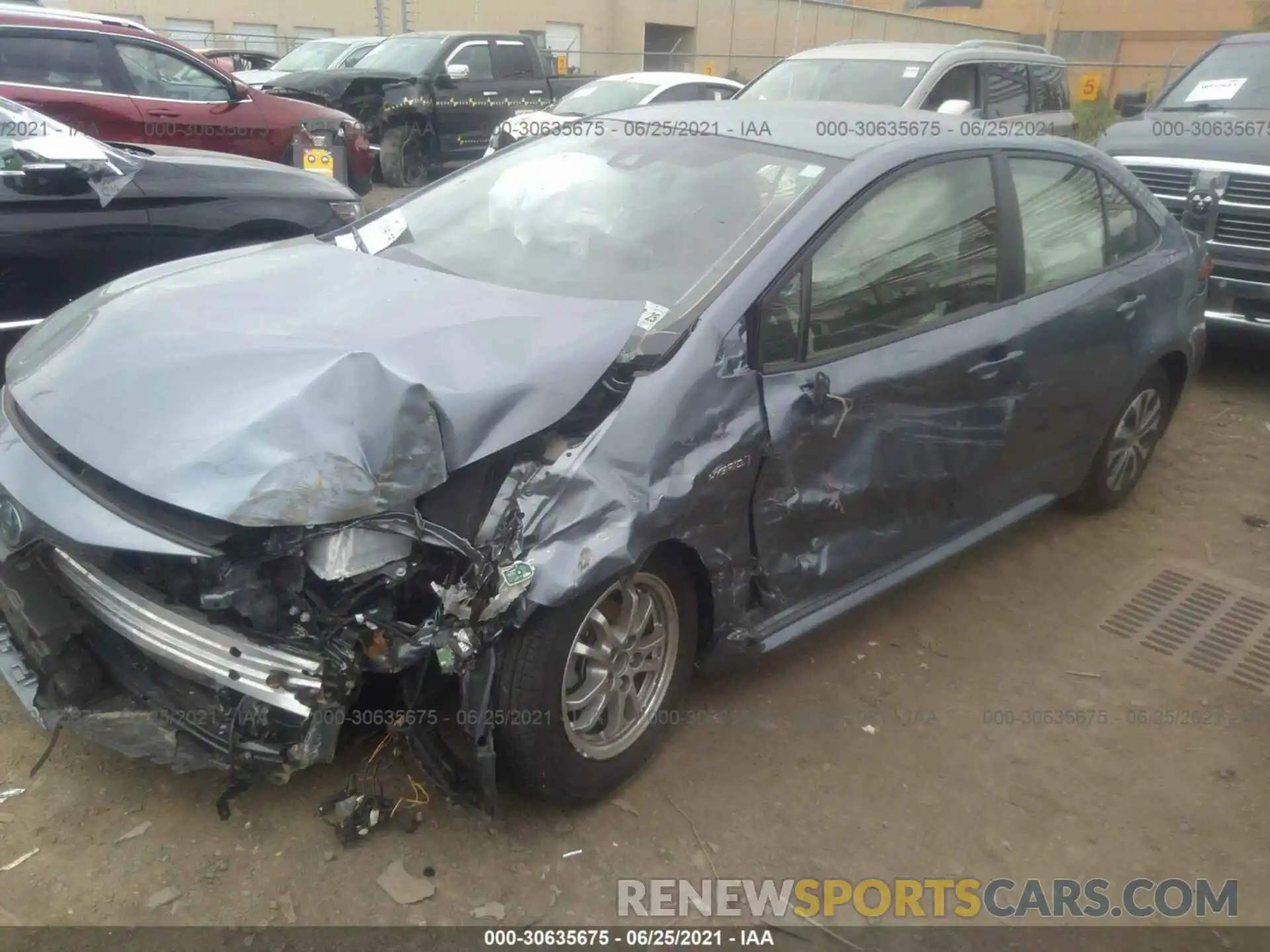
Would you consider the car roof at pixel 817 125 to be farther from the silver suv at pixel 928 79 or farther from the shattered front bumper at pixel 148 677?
the silver suv at pixel 928 79

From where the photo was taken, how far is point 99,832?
2.60 meters

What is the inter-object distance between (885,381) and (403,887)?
6.56 ft

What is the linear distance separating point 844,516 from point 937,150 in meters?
1.31

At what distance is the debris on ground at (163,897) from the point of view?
2.41m

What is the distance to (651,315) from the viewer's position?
111 inches

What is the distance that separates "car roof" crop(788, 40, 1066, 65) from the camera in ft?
28.4

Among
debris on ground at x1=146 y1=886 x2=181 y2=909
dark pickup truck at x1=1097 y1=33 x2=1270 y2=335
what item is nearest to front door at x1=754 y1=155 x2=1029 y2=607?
debris on ground at x1=146 y1=886 x2=181 y2=909

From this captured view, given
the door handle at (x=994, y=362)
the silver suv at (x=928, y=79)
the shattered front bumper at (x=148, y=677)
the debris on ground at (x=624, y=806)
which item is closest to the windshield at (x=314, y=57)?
the silver suv at (x=928, y=79)

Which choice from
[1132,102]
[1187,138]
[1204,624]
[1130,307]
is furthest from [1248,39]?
[1204,624]

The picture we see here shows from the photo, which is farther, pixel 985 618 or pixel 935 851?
pixel 985 618

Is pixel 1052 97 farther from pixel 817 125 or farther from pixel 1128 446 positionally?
pixel 817 125

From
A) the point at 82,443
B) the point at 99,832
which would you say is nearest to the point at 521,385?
the point at 82,443

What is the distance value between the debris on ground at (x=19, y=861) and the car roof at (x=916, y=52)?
847cm

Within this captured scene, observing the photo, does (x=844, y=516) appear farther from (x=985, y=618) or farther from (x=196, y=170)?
(x=196, y=170)
